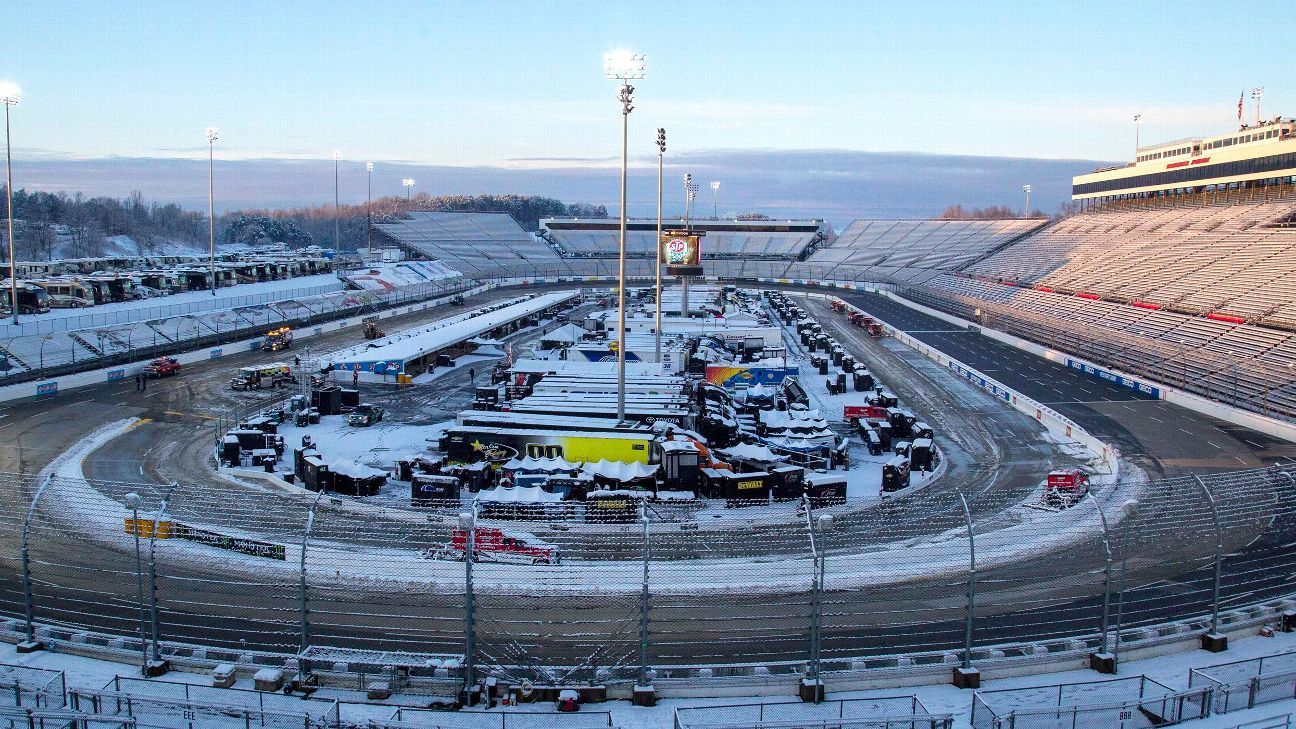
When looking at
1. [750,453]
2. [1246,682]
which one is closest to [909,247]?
[750,453]

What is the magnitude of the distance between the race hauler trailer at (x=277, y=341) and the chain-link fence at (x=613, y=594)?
27336 mm

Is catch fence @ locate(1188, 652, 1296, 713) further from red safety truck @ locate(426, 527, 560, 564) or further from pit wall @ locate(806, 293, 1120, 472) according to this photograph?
pit wall @ locate(806, 293, 1120, 472)

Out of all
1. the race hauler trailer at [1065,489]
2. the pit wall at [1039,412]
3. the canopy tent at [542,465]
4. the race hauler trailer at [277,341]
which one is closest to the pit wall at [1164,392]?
the pit wall at [1039,412]

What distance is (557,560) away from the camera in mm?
13625

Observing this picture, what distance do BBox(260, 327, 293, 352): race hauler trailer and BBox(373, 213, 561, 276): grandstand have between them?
47.6 meters

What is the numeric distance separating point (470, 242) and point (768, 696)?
96.6 meters

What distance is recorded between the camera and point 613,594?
12750 mm

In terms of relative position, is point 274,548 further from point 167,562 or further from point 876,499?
point 876,499

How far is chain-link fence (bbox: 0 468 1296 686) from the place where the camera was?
1050 centimetres

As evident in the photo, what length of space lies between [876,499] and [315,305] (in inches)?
1776

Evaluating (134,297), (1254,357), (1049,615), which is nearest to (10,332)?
(134,297)

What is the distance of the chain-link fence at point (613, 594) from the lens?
10.5 metres

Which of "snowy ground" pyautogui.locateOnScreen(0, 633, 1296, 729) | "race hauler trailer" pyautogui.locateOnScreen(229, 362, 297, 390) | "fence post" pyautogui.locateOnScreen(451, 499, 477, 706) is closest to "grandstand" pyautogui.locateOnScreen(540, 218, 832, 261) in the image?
"race hauler trailer" pyautogui.locateOnScreen(229, 362, 297, 390)

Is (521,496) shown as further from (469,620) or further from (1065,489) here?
(1065,489)
